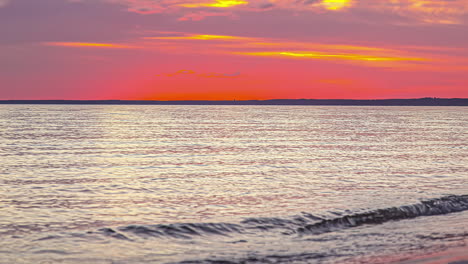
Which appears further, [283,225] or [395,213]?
[395,213]

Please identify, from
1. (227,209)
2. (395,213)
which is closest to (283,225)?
(227,209)

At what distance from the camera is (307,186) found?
82.2 feet

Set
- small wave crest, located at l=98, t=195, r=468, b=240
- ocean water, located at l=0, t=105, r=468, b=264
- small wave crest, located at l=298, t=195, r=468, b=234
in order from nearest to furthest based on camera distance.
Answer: ocean water, located at l=0, t=105, r=468, b=264, small wave crest, located at l=98, t=195, r=468, b=240, small wave crest, located at l=298, t=195, r=468, b=234

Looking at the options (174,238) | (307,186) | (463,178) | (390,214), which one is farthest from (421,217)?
(463,178)

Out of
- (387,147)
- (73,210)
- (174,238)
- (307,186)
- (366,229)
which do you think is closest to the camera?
(174,238)

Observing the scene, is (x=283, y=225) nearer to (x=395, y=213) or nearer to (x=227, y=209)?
(x=227, y=209)

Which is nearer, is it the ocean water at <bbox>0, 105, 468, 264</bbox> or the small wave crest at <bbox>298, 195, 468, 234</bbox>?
the ocean water at <bbox>0, 105, 468, 264</bbox>

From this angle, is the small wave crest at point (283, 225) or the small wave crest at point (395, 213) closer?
the small wave crest at point (283, 225)

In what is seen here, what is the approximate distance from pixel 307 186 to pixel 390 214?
6.27 meters

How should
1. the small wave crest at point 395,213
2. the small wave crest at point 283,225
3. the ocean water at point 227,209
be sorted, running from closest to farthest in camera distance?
the ocean water at point 227,209
the small wave crest at point 283,225
the small wave crest at point 395,213

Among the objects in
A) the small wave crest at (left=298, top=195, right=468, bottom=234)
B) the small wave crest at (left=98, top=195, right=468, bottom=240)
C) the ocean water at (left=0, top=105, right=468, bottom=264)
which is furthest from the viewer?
the small wave crest at (left=298, top=195, right=468, bottom=234)

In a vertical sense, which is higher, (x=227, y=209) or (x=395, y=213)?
(x=227, y=209)

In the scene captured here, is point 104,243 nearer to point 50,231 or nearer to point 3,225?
point 50,231

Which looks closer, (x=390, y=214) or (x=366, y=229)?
(x=366, y=229)
